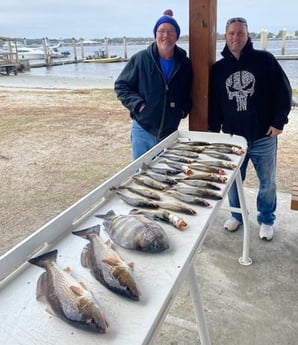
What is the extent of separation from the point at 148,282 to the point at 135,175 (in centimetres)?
98

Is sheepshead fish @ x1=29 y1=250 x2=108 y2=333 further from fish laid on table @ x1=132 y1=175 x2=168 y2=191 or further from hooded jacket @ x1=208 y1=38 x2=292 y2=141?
hooded jacket @ x1=208 y1=38 x2=292 y2=141

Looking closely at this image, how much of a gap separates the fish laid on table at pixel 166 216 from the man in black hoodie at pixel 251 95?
1.48 metres

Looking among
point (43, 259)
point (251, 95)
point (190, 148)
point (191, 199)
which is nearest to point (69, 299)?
point (43, 259)

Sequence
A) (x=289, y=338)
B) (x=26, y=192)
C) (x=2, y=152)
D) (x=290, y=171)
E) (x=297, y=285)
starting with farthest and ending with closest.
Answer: (x=2, y=152), (x=290, y=171), (x=26, y=192), (x=297, y=285), (x=289, y=338)

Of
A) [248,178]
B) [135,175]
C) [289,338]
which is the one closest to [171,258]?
[135,175]

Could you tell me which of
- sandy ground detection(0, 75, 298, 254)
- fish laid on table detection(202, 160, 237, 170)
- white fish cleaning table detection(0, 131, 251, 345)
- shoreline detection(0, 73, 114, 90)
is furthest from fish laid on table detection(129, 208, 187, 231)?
shoreline detection(0, 73, 114, 90)

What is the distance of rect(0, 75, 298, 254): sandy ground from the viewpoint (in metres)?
4.07

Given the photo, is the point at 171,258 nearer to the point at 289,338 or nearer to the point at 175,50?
the point at 289,338

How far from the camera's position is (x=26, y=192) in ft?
15.0

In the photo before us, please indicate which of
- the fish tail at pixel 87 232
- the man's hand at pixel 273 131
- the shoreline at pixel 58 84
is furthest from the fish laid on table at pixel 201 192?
the shoreline at pixel 58 84

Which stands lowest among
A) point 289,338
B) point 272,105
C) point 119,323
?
point 289,338

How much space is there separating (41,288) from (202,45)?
237cm

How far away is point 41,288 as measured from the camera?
3.92 ft

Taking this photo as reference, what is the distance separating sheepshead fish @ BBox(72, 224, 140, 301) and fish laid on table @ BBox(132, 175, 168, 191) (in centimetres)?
58
